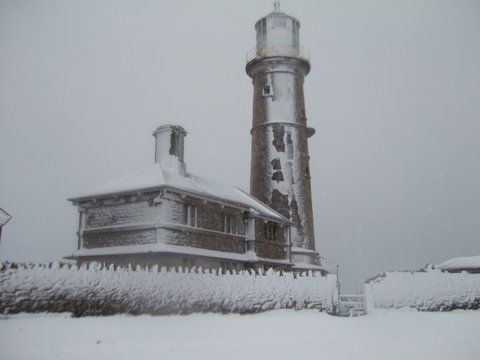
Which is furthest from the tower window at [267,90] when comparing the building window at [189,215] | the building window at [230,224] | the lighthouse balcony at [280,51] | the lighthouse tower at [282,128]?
the building window at [189,215]

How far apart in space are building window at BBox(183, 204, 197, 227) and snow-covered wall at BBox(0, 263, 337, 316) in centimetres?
404

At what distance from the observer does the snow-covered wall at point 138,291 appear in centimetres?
1351

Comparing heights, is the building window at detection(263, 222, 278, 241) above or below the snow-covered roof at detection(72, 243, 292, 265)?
above

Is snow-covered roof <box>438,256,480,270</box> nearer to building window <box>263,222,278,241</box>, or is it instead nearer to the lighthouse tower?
the lighthouse tower

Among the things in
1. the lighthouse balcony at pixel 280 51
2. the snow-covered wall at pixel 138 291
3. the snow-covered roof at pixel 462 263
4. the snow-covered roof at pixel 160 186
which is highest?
the lighthouse balcony at pixel 280 51

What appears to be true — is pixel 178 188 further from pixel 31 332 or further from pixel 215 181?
pixel 31 332

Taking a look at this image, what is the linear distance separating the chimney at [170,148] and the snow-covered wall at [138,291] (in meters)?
7.34

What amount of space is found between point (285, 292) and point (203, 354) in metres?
11.2

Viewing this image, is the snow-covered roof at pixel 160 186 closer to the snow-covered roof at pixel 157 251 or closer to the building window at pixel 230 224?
the building window at pixel 230 224

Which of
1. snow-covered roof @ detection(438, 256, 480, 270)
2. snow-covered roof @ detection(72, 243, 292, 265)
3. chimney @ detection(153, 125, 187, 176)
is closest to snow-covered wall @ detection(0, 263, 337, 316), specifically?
snow-covered roof @ detection(72, 243, 292, 265)

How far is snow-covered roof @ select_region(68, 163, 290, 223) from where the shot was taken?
21.6 m

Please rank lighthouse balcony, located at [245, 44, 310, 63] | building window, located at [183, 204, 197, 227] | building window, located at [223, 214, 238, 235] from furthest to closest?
1. lighthouse balcony, located at [245, 44, 310, 63]
2. building window, located at [223, 214, 238, 235]
3. building window, located at [183, 204, 197, 227]

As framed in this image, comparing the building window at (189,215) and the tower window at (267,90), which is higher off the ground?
the tower window at (267,90)

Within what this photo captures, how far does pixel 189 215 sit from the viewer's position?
22.5 meters
